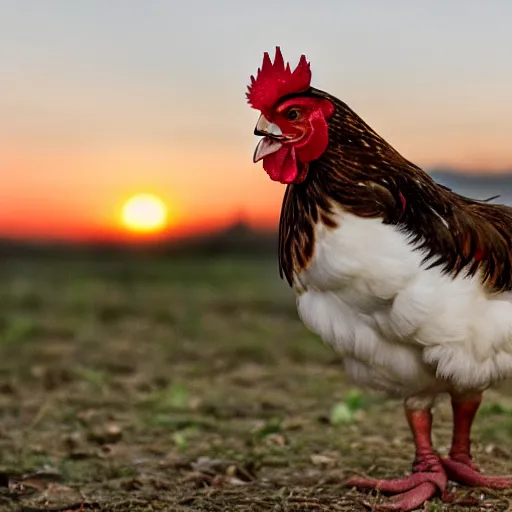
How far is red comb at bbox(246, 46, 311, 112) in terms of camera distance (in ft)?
12.2

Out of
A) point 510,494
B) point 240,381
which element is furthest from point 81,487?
point 240,381

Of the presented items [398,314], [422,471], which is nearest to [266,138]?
[398,314]

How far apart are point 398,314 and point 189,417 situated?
3177mm

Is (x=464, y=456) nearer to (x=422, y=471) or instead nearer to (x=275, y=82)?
(x=422, y=471)

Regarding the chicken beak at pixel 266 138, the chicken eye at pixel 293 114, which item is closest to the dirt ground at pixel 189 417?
the chicken beak at pixel 266 138

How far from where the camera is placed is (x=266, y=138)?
3.76 metres

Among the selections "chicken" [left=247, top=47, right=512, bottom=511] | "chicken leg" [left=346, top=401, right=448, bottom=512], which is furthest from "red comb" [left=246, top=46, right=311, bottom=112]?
"chicken leg" [left=346, top=401, right=448, bottom=512]

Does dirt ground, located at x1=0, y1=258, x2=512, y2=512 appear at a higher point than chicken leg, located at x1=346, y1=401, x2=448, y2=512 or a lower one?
lower

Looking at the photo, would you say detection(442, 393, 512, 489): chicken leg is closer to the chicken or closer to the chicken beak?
the chicken

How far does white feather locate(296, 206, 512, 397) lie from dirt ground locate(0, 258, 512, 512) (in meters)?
0.66

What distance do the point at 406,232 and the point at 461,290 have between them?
326 millimetres

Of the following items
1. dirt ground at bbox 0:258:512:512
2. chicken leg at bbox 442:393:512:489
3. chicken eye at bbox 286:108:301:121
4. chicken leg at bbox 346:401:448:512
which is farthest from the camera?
dirt ground at bbox 0:258:512:512

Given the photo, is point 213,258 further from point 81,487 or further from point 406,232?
point 406,232

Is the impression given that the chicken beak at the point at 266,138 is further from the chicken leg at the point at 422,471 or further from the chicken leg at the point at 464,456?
the chicken leg at the point at 464,456
